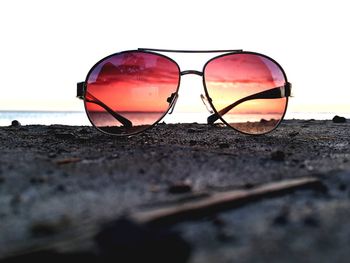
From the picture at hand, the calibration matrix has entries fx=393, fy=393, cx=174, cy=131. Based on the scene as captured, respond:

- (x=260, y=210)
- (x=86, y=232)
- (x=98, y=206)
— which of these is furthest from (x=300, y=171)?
(x=86, y=232)

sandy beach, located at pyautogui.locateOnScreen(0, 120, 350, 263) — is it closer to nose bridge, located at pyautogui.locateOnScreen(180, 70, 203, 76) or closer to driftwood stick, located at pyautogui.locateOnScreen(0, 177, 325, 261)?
driftwood stick, located at pyautogui.locateOnScreen(0, 177, 325, 261)

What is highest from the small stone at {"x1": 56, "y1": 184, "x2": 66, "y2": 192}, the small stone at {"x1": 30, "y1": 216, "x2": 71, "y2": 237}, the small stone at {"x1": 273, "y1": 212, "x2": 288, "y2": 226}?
the small stone at {"x1": 56, "y1": 184, "x2": 66, "y2": 192}

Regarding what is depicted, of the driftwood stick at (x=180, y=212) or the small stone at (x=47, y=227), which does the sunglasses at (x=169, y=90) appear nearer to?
the driftwood stick at (x=180, y=212)

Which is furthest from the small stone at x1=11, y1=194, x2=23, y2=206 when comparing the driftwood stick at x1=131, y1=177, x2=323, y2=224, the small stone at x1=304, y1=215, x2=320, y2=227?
the small stone at x1=304, y1=215, x2=320, y2=227

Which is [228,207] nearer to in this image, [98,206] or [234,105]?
[98,206]

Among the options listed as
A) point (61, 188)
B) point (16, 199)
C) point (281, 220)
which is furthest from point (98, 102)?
point (281, 220)

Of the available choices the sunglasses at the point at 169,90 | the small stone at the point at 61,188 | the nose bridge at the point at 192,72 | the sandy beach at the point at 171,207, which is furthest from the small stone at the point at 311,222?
the nose bridge at the point at 192,72
